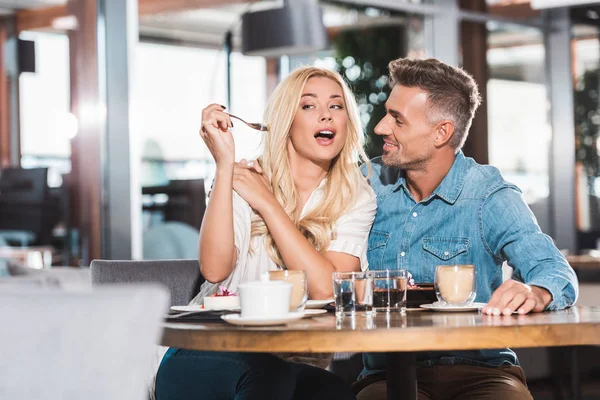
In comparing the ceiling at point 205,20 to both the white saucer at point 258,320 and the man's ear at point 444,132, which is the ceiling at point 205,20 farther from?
the white saucer at point 258,320

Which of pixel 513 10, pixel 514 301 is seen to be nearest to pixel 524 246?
pixel 514 301

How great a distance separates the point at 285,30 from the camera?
5.37m

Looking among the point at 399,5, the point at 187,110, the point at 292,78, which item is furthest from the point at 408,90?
the point at 399,5

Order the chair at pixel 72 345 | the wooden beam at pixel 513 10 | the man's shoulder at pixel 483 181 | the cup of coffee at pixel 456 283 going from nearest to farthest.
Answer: the chair at pixel 72 345, the cup of coffee at pixel 456 283, the man's shoulder at pixel 483 181, the wooden beam at pixel 513 10

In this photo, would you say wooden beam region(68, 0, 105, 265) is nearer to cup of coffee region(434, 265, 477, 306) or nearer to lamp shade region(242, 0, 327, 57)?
lamp shade region(242, 0, 327, 57)

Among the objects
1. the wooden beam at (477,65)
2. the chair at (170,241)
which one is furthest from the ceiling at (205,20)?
the chair at (170,241)

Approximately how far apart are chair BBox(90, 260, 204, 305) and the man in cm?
51

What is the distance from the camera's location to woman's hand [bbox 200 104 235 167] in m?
2.16

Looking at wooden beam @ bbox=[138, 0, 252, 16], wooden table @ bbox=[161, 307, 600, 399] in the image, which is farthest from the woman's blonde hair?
wooden beam @ bbox=[138, 0, 252, 16]

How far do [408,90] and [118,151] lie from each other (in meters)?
2.57

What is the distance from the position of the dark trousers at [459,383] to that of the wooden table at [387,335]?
51cm

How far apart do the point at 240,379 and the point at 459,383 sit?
556 millimetres

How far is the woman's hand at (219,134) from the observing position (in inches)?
85.0

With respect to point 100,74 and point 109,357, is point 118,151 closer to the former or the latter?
point 100,74
